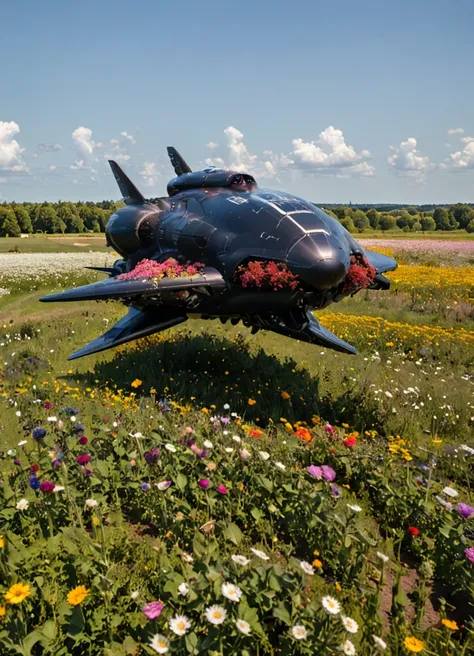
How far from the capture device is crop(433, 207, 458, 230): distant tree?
111 metres

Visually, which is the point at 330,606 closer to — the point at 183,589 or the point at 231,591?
the point at 231,591

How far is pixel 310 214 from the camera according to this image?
687cm

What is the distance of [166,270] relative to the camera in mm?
7066

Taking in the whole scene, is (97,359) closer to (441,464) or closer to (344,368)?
(344,368)

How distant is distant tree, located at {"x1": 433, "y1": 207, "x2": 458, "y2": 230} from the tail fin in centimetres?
11595

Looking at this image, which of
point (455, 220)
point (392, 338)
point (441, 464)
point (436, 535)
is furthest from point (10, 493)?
point (455, 220)

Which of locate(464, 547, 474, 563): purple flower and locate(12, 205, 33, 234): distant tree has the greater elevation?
locate(12, 205, 33, 234): distant tree

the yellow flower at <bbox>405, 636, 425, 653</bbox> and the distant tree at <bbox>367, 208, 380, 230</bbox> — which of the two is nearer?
the yellow flower at <bbox>405, 636, 425, 653</bbox>

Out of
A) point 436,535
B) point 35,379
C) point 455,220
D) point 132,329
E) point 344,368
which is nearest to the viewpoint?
point 436,535

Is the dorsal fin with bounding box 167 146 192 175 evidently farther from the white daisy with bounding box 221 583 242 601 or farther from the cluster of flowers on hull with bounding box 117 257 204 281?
the white daisy with bounding box 221 583 242 601

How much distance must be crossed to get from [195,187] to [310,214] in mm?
2800

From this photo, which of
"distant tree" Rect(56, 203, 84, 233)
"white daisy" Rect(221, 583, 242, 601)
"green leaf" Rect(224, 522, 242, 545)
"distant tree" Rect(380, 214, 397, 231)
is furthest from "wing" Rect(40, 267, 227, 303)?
"distant tree" Rect(380, 214, 397, 231)

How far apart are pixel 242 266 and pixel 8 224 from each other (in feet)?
319

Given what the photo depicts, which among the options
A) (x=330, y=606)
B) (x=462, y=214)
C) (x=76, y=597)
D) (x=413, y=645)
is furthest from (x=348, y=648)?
(x=462, y=214)
